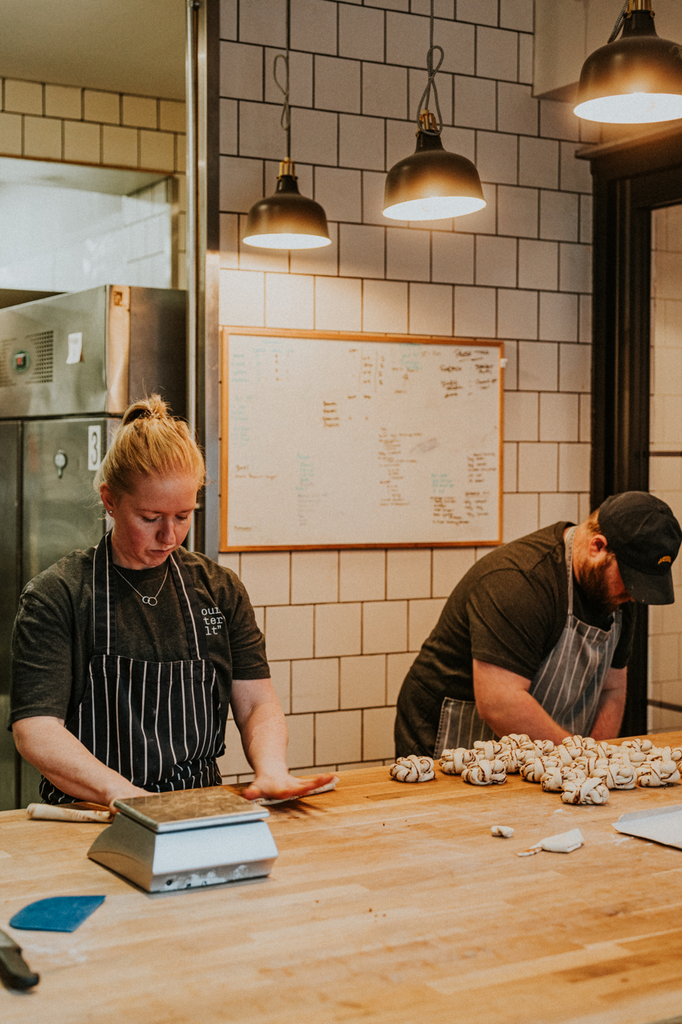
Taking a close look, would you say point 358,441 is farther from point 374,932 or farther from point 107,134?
point 374,932

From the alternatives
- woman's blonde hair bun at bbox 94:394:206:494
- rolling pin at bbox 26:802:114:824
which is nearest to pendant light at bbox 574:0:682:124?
woman's blonde hair bun at bbox 94:394:206:494

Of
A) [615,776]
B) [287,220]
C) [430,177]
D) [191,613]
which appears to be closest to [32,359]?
[287,220]

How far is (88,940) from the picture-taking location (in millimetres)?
1453

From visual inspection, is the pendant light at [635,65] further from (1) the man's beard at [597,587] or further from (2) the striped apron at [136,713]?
(2) the striped apron at [136,713]

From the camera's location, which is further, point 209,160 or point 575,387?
point 575,387

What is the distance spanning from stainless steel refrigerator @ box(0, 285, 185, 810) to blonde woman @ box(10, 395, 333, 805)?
1333mm

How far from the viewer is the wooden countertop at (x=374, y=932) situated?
1.28m

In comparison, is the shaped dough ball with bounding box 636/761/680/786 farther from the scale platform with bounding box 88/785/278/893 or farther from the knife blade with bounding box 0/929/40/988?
the knife blade with bounding box 0/929/40/988

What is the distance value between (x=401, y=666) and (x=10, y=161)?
9.15 ft

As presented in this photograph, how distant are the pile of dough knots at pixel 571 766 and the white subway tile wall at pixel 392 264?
5.61 feet

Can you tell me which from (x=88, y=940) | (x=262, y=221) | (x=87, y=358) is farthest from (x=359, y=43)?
(x=88, y=940)

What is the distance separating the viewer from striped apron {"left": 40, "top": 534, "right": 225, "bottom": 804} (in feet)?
7.30

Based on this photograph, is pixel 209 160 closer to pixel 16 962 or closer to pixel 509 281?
pixel 509 281

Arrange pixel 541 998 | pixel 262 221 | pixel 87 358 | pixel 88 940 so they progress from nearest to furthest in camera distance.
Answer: pixel 541 998
pixel 88 940
pixel 262 221
pixel 87 358
